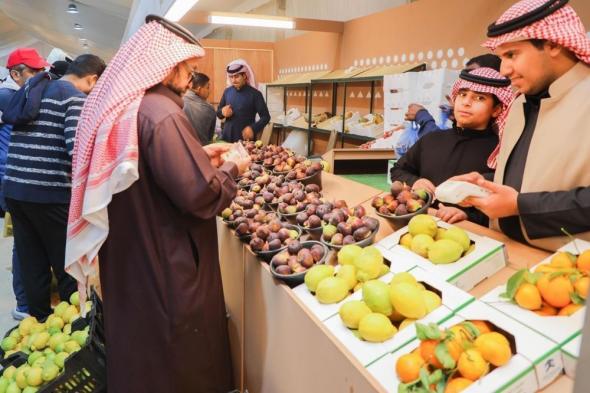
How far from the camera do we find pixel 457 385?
34.1 inches

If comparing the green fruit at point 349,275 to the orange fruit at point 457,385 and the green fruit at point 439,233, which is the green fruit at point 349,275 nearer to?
the green fruit at point 439,233

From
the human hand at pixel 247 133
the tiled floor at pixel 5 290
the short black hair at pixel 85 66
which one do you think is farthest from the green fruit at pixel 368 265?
the human hand at pixel 247 133

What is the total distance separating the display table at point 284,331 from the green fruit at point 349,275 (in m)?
0.15

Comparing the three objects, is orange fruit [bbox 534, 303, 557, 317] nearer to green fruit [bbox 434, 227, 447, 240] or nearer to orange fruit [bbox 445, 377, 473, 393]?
orange fruit [bbox 445, 377, 473, 393]

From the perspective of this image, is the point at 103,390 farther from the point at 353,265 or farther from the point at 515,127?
the point at 515,127

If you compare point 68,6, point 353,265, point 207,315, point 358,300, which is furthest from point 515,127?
point 68,6

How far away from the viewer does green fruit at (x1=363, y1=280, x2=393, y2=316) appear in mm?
1141

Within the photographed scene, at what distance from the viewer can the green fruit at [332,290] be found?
1278 millimetres

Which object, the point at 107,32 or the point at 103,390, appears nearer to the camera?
the point at 103,390

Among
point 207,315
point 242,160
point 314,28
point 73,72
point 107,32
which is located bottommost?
point 207,315

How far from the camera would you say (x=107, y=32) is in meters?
17.9

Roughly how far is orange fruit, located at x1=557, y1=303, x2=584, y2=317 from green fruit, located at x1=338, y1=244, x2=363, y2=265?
602 millimetres

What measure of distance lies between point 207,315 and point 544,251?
4.16 ft

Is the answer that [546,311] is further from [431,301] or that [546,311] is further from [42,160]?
[42,160]
